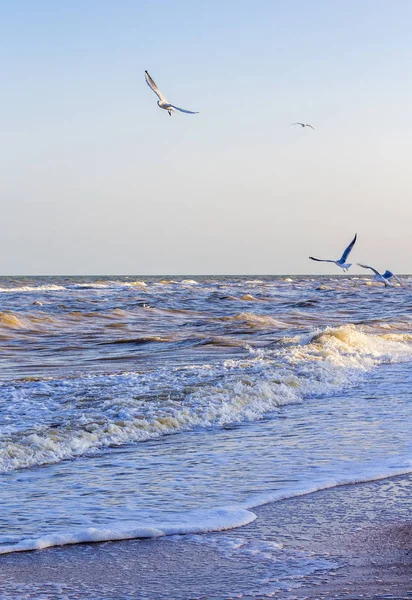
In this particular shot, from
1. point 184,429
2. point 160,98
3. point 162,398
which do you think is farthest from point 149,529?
point 160,98

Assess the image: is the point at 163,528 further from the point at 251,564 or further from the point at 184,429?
the point at 184,429

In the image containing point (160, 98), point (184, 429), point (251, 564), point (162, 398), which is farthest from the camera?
point (160, 98)

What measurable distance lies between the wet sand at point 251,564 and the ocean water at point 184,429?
0.22 meters

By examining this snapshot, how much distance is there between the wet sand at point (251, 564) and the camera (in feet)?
11.7

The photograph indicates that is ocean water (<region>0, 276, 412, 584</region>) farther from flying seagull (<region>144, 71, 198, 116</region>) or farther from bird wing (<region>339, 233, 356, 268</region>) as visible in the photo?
flying seagull (<region>144, 71, 198, 116</region>)

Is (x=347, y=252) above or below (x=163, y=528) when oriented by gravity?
above

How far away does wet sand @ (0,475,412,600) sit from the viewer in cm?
358

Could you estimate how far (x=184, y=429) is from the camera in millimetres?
7844

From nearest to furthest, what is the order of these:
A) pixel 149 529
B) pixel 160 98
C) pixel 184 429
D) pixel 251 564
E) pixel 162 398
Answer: pixel 251 564
pixel 149 529
pixel 184 429
pixel 162 398
pixel 160 98

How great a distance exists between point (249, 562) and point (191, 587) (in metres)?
0.42

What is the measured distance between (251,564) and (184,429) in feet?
12.8

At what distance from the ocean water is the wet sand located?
22cm

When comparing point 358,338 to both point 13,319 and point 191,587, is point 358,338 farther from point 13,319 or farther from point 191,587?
point 191,587

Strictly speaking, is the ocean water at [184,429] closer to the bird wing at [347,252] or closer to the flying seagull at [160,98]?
the bird wing at [347,252]
